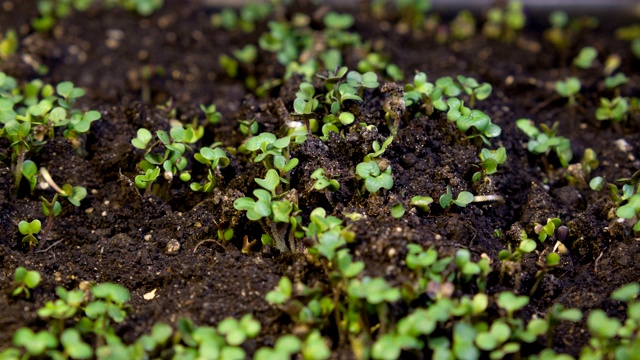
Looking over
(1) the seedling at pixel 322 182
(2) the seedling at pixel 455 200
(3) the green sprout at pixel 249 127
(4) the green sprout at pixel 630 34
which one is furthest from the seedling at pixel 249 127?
(4) the green sprout at pixel 630 34

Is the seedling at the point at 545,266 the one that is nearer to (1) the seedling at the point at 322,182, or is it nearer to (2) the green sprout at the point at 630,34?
(1) the seedling at the point at 322,182

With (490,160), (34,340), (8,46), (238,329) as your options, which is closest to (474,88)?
(490,160)

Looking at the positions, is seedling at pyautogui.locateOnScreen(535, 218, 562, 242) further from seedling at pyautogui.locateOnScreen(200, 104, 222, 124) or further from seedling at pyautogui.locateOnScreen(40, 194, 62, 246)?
seedling at pyautogui.locateOnScreen(40, 194, 62, 246)

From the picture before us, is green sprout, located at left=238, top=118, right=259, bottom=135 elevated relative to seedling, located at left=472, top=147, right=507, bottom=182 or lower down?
lower down

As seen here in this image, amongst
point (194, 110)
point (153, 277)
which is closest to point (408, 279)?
point (153, 277)

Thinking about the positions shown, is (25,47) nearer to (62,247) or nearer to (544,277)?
(62,247)

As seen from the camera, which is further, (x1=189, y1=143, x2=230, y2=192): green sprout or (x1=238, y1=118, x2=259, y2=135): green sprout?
(x1=238, y1=118, x2=259, y2=135): green sprout

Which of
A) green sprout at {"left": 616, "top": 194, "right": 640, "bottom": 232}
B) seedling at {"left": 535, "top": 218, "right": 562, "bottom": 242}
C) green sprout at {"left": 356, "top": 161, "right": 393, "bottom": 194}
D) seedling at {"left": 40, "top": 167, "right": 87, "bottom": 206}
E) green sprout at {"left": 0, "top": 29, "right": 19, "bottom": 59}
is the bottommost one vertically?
green sprout at {"left": 0, "top": 29, "right": 19, "bottom": 59}

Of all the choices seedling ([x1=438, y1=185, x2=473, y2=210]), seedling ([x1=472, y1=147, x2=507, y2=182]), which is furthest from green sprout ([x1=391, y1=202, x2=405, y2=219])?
seedling ([x1=472, y1=147, x2=507, y2=182])
